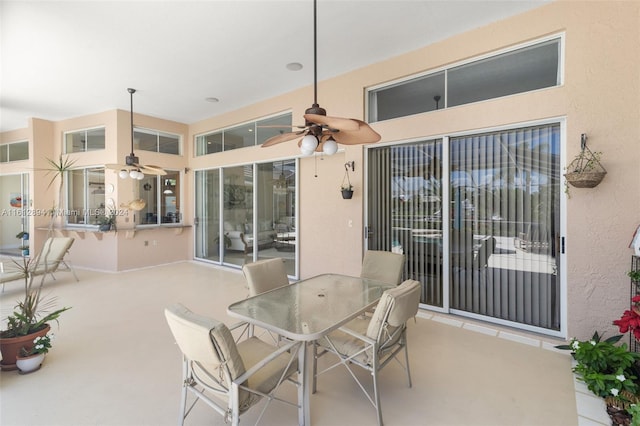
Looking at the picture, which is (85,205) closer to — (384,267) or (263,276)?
(263,276)

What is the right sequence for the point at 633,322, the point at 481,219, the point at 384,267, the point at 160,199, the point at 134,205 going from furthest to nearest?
the point at 160,199 → the point at 134,205 → the point at 481,219 → the point at 384,267 → the point at 633,322

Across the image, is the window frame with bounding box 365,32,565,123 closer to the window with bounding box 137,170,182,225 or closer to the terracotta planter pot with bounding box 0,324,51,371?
the terracotta planter pot with bounding box 0,324,51,371

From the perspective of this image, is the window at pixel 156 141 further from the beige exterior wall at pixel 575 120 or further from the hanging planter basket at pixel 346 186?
the hanging planter basket at pixel 346 186

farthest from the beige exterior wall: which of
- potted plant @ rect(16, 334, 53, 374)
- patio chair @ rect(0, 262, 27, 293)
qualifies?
patio chair @ rect(0, 262, 27, 293)

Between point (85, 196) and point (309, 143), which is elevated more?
point (309, 143)

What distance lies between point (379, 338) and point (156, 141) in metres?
6.87

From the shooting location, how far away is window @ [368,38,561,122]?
314 cm

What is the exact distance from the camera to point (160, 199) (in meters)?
→ 6.94

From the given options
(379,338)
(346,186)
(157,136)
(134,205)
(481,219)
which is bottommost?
(379,338)

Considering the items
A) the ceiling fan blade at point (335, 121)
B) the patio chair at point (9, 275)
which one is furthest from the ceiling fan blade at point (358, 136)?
the patio chair at point (9, 275)

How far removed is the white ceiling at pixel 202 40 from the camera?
9.97ft

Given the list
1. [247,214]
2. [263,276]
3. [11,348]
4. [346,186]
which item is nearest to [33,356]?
[11,348]

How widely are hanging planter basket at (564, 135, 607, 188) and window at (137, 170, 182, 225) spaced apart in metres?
7.34

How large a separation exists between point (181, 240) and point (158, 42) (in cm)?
472
